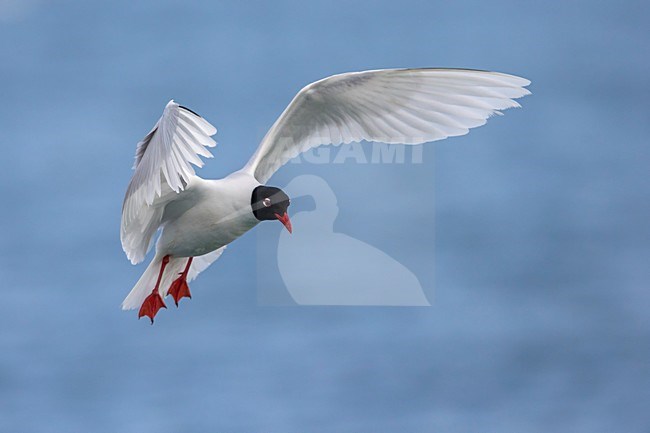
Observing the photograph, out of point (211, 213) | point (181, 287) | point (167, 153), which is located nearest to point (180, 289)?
point (181, 287)

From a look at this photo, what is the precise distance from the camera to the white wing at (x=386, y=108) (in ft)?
34.7

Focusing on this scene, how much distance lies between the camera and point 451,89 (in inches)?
425

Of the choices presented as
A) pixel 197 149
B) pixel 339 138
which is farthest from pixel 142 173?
pixel 339 138

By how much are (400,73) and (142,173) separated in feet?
7.72

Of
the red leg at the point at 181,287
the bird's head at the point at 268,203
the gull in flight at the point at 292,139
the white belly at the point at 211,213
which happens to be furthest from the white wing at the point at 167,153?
the red leg at the point at 181,287

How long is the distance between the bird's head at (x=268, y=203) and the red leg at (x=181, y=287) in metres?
1.39

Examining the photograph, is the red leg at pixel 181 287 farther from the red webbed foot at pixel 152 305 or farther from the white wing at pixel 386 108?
the white wing at pixel 386 108

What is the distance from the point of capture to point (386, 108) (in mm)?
11227

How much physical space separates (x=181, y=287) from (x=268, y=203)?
156 cm

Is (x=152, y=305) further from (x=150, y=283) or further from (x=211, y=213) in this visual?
(x=211, y=213)

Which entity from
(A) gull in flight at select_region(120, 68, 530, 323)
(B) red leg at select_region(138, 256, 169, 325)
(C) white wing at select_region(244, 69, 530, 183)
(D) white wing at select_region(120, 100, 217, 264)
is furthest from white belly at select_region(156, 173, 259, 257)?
(B) red leg at select_region(138, 256, 169, 325)

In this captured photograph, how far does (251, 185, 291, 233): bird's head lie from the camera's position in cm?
1066

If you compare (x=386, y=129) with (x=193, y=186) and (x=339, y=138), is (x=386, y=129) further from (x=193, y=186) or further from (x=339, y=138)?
(x=193, y=186)

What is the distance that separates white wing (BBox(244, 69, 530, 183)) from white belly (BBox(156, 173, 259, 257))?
0.61 m
